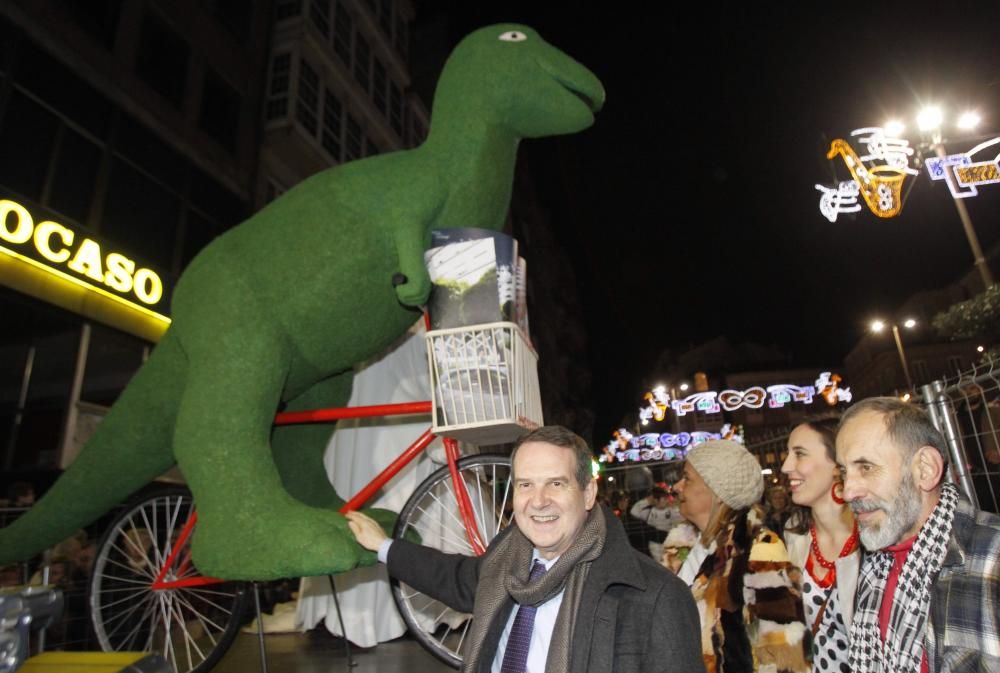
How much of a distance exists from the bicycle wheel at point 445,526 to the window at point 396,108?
13710 mm

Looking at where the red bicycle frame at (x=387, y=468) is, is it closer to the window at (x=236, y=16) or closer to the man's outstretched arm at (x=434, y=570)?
the man's outstretched arm at (x=434, y=570)

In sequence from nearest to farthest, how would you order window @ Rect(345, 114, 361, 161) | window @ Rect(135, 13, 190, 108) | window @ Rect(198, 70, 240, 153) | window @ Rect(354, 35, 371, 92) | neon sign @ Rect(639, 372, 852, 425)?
1. window @ Rect(135, 13, 190, 108)
2. window @ Rect(198, 70, 240, 153)
3. window @ Rect(345, 114, 361, 161)
4. window @ Rect(354, 35, 371, 92)
5. neon sign @ Rect(639, 372, 852, 425)

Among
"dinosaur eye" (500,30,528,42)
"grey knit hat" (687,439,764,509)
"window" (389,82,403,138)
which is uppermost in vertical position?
"window" (389,82,403,138)

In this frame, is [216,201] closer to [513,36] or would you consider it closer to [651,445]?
[513,36]

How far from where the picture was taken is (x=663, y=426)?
62625 mm

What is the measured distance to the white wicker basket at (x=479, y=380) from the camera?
7.59ft

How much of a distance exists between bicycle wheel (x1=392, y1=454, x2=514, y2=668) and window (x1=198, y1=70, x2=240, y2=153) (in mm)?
9192

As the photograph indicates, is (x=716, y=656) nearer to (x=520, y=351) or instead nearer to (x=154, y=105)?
(x=520, y=351)

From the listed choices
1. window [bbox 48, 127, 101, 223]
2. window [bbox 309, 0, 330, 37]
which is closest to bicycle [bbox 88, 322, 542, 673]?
window [bbox 48, 127, 101, 223]

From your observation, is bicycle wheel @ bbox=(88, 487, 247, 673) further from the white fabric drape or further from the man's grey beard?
the man's grey beard

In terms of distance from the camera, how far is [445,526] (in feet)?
9.04

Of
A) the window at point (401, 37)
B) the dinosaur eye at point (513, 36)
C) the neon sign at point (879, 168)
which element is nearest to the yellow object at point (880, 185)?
the neon sign at point (879, 168)

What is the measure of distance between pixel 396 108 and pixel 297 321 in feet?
48.4

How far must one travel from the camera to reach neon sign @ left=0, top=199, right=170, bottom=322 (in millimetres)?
6523
